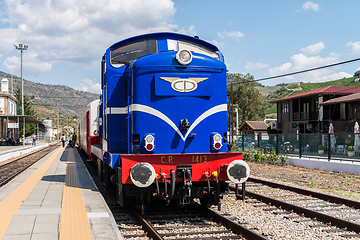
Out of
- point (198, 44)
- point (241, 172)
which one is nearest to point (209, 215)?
point (241, 172)

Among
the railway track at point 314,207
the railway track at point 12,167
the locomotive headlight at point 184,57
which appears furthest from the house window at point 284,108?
the locomotive headlight at point 184,57

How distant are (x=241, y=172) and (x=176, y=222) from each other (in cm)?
153

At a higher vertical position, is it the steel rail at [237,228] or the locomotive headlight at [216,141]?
the locomotive headlight at [216,141]

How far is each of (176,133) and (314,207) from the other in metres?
3.86

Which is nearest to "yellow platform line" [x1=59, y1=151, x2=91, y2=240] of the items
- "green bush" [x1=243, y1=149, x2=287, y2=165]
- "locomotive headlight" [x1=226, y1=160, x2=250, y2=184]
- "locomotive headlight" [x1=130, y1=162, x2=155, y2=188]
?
"locomotive headlight" [x1=130, y1=162, x2=155, y2=188]

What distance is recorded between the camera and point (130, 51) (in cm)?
746

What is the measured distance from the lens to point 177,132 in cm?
656

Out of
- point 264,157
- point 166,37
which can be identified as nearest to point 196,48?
point 166,37

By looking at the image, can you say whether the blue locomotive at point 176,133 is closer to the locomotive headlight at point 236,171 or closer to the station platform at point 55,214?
the locomotive headlight at point 236,171

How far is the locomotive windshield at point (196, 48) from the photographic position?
7266mm

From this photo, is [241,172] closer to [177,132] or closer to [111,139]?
[177,132]

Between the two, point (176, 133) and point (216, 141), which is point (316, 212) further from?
point (176, 133)

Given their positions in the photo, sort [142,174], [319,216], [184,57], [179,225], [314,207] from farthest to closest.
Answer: [314,207], [319,216], [184,57], [179,225], [142,174]

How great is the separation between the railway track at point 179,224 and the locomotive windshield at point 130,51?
3296mm
